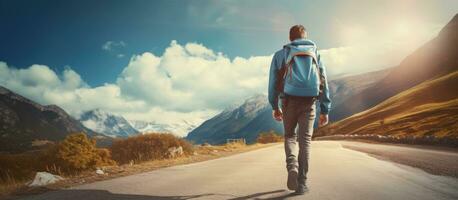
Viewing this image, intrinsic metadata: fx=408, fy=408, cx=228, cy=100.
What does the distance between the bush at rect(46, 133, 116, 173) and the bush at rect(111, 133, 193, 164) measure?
0.80 metres

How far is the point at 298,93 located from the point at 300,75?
0.30 meters

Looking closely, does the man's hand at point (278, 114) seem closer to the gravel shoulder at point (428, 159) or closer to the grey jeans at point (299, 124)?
the grey jeans at point (299, 124)

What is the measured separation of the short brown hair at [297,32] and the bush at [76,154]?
21444 mm

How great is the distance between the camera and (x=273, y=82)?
6461 millimetres

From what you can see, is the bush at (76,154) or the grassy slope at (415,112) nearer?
the bush at (76,154)

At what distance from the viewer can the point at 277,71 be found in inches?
258

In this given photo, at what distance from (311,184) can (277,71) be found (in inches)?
80.3

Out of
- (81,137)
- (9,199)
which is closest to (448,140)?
(81,137)

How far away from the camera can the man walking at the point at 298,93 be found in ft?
19.7

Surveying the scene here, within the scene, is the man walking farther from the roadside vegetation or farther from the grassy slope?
the grassy slope

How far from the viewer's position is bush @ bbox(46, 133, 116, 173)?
26.3 meters

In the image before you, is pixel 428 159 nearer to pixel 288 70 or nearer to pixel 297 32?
pixel 297 32

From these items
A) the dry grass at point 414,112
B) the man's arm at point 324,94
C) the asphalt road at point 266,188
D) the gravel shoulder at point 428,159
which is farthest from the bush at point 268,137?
the man's arm at point 324,94

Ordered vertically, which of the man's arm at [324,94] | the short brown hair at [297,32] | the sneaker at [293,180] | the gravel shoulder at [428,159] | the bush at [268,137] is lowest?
the gravel shoulder at [428,159]
